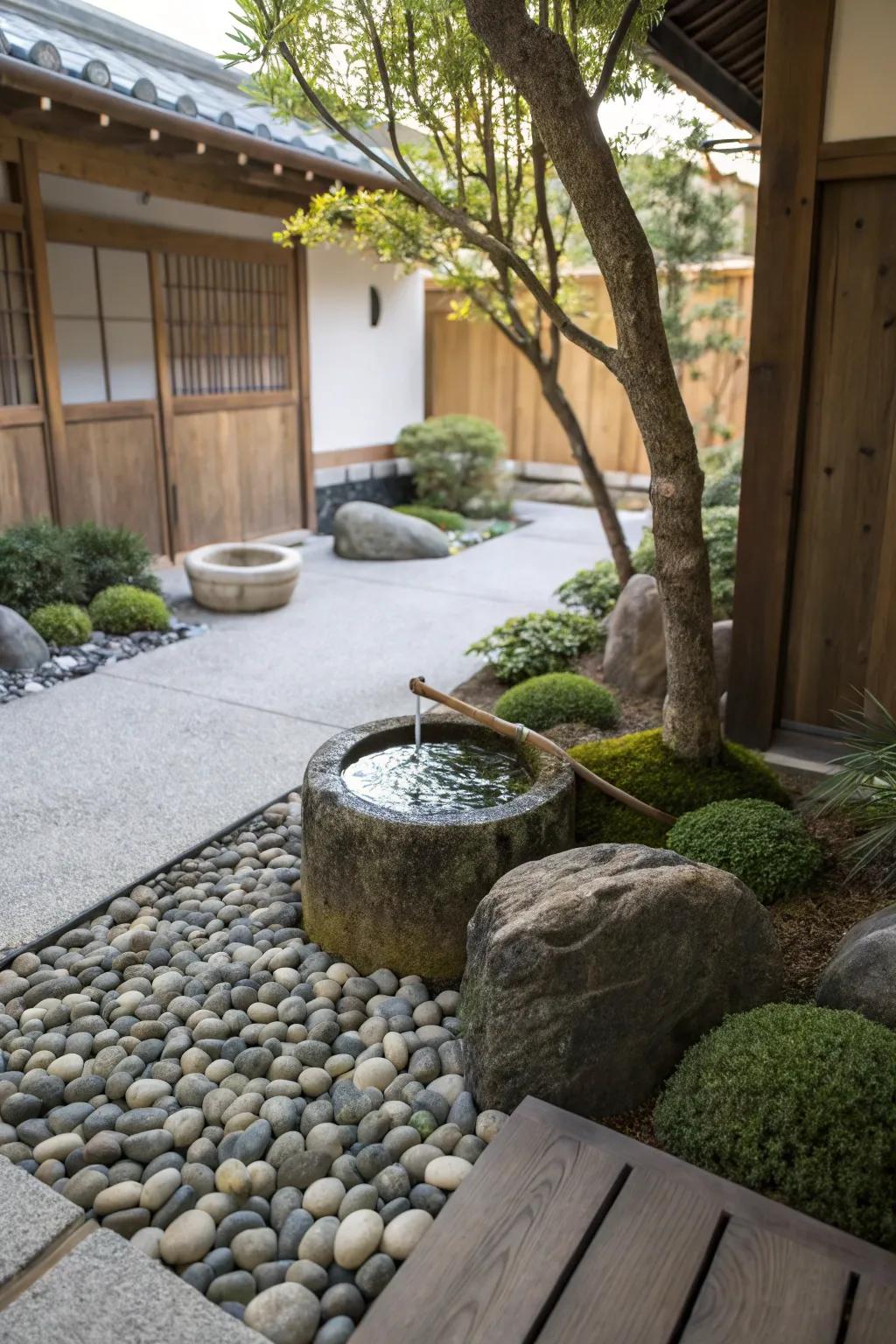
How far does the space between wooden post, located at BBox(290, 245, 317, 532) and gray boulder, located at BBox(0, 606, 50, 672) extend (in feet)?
14.6

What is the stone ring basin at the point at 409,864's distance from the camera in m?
3.02

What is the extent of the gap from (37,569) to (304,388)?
4217 millimetres

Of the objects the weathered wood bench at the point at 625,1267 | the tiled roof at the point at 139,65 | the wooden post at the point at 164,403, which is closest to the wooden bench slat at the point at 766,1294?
the weathered wood bench at the point at 625,1267

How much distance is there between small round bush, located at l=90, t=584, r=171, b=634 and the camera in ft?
22.2

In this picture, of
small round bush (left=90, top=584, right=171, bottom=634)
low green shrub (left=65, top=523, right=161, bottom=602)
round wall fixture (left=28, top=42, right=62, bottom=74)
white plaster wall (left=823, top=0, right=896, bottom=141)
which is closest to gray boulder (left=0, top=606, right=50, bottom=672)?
small round bush (left=90, top=584, right=171, bottom=634)

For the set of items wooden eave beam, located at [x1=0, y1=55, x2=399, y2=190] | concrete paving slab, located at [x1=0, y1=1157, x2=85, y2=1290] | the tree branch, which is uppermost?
wooden eave beam, located at [x1=0, y1=55, x2=399, y2=190]

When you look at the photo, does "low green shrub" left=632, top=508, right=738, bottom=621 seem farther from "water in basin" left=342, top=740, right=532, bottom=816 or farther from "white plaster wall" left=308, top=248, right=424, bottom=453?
"white plaster wall" left=308, top=248, right=424, bottom=453

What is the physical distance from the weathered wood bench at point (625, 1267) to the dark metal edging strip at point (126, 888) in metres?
1.74

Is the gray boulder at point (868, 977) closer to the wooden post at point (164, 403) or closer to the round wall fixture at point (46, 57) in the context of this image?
the round wall fixture at point (46, 57)

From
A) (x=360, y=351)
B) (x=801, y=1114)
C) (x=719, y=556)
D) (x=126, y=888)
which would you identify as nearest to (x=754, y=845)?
(x=801, y=1114)

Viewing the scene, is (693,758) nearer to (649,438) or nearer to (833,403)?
(649,438)

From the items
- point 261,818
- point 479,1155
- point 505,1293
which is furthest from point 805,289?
point 505,1293

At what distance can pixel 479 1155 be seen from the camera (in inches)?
93.0

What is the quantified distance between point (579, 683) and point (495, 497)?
22.6 ft
